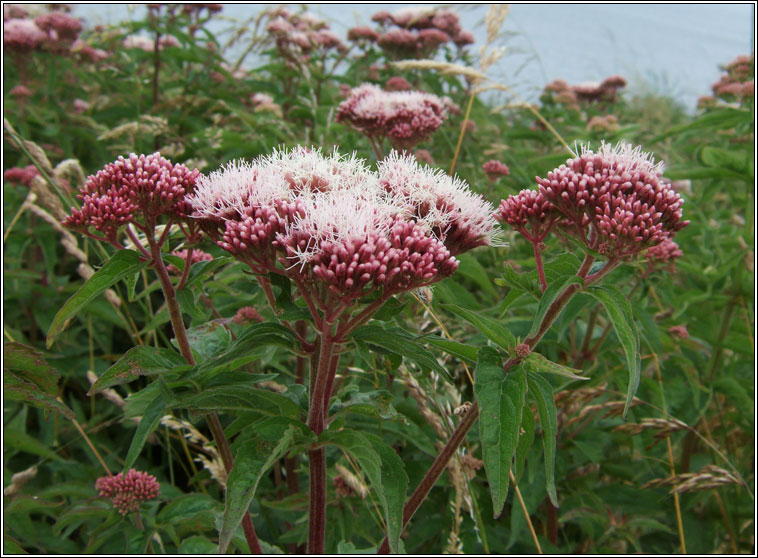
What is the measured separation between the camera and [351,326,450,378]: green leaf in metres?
1.35

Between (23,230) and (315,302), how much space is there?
2.96 m

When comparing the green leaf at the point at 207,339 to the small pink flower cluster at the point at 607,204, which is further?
the green leaf at the point at 207,339

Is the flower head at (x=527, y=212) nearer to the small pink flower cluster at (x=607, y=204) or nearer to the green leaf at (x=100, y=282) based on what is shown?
the small pink flower cluster at (x=607, y=204)

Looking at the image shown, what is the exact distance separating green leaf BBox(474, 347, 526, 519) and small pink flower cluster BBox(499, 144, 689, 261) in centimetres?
40

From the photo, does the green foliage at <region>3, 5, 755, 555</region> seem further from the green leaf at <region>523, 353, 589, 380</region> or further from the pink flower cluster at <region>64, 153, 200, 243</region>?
the pink flower cluster at <region>64, 153, 200, 243</region>

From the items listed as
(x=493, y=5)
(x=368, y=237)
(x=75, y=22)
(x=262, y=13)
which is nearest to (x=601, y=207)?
(x=368, y=237)

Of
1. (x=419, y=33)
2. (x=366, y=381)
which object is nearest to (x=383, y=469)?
(x=366, y=381)

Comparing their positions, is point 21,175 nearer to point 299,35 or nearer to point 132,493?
point 299,35

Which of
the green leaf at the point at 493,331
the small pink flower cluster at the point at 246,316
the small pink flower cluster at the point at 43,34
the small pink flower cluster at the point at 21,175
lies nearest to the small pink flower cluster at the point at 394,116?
the small pink flower cluster at the point at 246,316

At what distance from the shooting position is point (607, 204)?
1.47 meters

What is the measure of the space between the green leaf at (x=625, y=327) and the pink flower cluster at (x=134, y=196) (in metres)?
1.05

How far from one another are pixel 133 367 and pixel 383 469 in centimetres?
62

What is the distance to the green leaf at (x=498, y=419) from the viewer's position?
1209 millimetres

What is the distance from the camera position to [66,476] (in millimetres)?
2867
